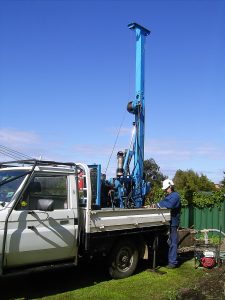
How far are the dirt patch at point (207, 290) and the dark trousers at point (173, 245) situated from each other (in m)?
1.21

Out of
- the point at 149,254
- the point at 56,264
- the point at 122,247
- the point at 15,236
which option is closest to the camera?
the point at 15,236

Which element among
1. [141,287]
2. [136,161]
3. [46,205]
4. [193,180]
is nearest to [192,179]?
[193,180]

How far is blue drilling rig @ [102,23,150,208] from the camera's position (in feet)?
33.4

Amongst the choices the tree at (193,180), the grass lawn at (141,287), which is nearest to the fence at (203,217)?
the grass lawn at (141,287)

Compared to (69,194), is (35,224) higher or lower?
lower

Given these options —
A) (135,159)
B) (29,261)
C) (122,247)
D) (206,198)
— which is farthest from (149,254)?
(206,198)

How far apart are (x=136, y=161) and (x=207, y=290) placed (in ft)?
13.9

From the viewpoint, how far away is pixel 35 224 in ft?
22.8

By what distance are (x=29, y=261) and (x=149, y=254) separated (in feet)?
11.2

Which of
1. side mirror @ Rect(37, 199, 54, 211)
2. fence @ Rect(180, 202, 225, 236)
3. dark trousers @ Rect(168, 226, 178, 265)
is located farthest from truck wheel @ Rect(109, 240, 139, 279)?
fence @ Rect(180, 202, 225, 236)

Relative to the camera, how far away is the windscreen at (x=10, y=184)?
6883 millimetres

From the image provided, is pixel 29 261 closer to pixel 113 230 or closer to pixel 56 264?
pixel 56 264

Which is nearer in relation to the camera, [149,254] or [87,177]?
[87,177]

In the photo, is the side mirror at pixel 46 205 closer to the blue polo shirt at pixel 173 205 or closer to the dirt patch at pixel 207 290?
the dirt patch at pixel 207 290
